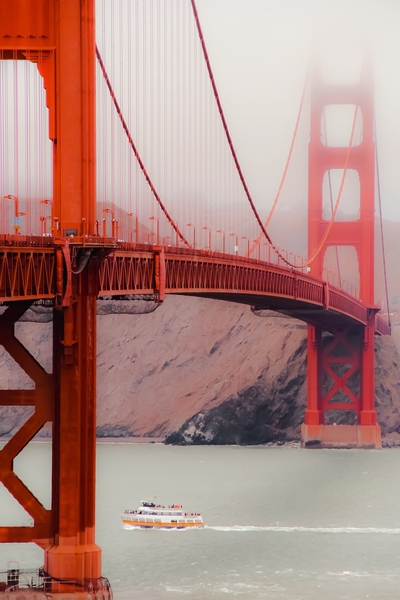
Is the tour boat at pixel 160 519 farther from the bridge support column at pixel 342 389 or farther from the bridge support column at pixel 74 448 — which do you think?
the bridge support column at pixel 342 389

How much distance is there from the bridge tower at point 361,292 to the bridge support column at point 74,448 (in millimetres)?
37288

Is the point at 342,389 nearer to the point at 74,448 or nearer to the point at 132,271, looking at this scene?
the point at 132,271

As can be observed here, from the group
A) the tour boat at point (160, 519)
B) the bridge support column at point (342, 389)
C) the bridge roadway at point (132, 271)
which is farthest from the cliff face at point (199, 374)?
the tour boat at point (160, 519)

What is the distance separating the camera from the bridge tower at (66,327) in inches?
846

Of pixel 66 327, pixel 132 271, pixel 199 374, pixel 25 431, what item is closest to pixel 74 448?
pixel 25 431

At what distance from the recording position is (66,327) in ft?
70.8

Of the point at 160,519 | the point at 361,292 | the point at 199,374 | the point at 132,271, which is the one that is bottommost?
the point at 160,519

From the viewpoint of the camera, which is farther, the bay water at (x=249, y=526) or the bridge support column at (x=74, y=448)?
the bay water at (x=249, y=526)

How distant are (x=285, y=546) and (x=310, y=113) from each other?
3402cm

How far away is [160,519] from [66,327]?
13.5 metres

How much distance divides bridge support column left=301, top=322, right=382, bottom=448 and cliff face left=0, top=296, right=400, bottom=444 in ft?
4.70

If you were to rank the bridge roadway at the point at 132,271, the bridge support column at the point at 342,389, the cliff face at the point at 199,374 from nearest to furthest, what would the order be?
the bridge roadway at the point at 132,271 → the bridge support column at the point at 342,389 → the cliff face at the point at 199,374

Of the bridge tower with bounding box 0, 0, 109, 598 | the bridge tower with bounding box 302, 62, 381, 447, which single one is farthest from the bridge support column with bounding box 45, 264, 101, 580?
the bridge tower with bounding box 302, 62, 381, 447

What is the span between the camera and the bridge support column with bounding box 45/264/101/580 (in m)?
21.5
